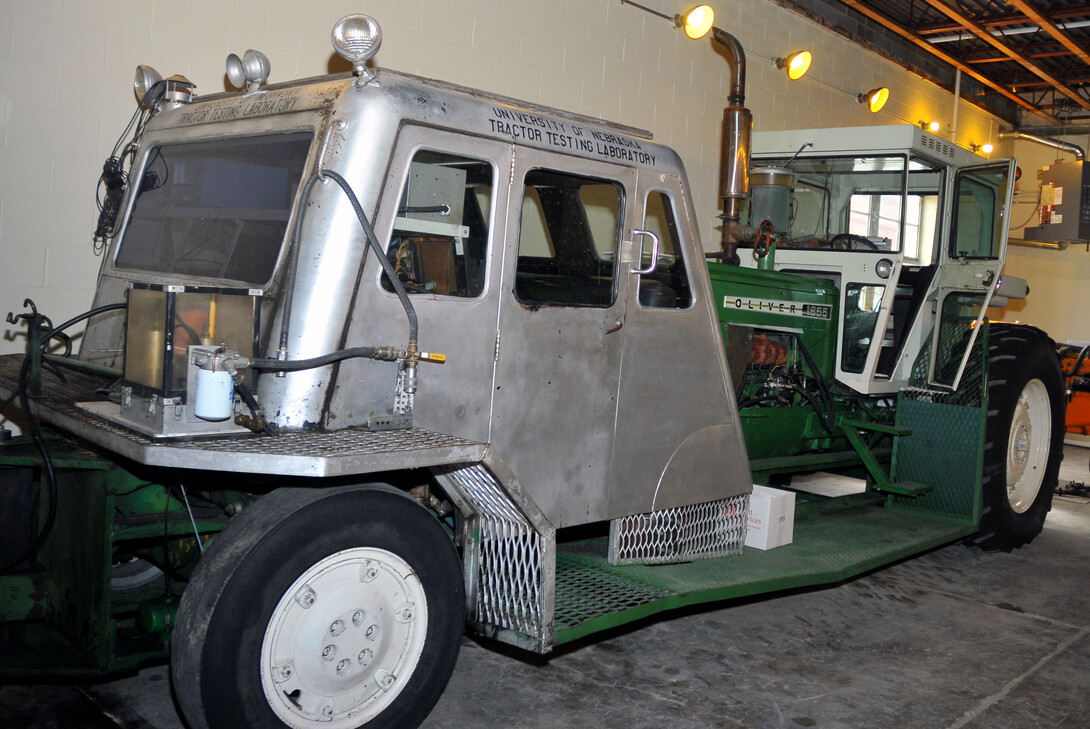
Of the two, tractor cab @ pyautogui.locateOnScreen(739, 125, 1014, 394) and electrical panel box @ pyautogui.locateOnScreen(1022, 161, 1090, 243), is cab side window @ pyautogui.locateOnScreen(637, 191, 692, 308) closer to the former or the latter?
tractor cab @ pyautogui.locateOnScreen(739, 125, 1014, 394)

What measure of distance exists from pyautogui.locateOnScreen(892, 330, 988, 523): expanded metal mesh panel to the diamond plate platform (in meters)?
4.05

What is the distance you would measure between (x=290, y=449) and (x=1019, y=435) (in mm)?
5657

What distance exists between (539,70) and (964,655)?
5.32m

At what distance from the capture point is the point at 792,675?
434 cm

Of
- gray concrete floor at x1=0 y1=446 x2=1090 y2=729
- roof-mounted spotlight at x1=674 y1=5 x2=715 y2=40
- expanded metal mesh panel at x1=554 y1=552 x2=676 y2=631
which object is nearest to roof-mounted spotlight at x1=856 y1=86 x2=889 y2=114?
roof-mounted spotlight at x1=674 y1=5 x2=715 y2=40

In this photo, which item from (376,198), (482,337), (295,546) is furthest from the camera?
(482,337)

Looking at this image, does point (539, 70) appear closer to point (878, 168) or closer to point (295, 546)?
point (878, 168)

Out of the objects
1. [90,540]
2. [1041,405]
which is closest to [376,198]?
[90,540]

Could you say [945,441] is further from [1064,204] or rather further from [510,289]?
[1064,204]

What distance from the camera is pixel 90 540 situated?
10.9ft

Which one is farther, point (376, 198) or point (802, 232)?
point (802, 232)

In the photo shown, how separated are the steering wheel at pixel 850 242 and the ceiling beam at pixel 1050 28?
21.8 feet

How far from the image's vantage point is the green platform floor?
3758mm

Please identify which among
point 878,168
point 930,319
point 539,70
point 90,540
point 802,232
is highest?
point 539,70
